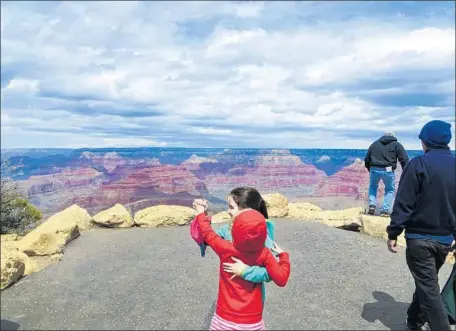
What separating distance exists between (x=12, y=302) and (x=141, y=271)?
7.42 feet

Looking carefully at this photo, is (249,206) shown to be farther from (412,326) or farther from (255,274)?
(412,326)

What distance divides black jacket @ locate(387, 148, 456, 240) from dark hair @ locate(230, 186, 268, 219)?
1.56m

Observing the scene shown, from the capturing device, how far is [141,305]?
Answer: 5129 mm

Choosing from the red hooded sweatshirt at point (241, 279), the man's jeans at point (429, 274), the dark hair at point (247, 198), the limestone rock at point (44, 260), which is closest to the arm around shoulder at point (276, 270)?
the red hooded sweatshirt at point (241, 279)

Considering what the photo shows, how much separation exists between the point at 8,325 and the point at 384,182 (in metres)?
7.60

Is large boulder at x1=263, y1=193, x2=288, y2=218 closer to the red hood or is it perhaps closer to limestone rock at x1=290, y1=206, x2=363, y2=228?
limestone rock at x1=290, y1=206, x2=363, y2=228

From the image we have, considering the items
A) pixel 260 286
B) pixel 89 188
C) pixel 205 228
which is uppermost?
pixel 205 228

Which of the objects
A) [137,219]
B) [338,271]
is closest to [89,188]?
[137,219]

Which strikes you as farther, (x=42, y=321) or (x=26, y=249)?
(x=26, y=249)

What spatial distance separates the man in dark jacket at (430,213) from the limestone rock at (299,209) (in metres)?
6.88

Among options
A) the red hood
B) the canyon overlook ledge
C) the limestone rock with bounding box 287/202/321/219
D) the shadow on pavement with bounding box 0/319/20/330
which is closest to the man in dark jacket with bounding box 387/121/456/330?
the red hood

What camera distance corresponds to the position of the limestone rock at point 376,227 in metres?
8.86

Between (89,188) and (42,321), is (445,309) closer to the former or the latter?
(42,321)

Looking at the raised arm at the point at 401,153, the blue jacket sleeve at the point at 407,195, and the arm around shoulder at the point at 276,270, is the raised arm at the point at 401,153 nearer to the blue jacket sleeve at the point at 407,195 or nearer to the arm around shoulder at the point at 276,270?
the blue jacket sleeve at the point at 407,195
